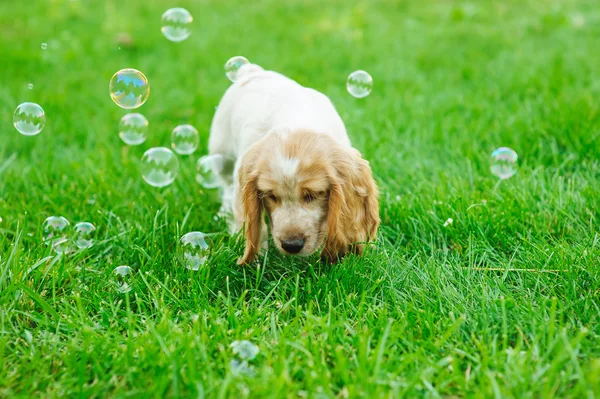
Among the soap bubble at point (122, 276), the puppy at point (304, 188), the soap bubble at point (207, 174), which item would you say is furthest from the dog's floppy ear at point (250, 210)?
the soap bubble at point (207, 174)

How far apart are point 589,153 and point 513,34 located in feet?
11.8

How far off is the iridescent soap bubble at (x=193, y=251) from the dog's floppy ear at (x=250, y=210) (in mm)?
193

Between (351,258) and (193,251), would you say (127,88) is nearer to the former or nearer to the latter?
(193,251)

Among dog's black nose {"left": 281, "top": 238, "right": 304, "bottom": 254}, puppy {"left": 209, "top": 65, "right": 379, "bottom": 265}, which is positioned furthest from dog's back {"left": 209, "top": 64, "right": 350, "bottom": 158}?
dog's black nose {"left": 281, "top": 238, "right": 304, "bottom": 254}

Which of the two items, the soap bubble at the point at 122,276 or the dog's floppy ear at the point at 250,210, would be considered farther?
the dog's floppy ear at the point at 250,210

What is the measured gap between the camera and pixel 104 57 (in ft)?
23.2

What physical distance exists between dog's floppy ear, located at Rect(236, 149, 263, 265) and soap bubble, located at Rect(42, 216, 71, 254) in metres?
0.97

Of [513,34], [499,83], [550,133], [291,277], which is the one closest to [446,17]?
[513,34]

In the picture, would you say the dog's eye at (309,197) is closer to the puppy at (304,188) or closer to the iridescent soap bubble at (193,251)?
the puppy at (304,188)

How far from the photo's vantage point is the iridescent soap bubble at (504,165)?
3966mm

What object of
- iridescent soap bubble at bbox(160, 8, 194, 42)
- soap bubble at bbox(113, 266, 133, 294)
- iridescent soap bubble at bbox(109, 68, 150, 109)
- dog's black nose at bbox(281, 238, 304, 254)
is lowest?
soap bubble at bbox(113, 266, 133, 294)

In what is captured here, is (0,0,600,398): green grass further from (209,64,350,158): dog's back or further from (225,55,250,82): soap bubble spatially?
(225,55,250,82): soap bubble

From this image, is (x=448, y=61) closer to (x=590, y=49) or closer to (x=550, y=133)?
(x=590, y=49)

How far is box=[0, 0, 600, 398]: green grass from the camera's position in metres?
2.41
